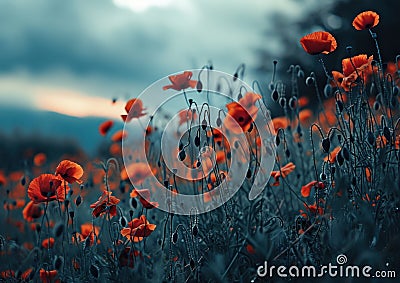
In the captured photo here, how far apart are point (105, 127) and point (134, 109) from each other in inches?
45.0

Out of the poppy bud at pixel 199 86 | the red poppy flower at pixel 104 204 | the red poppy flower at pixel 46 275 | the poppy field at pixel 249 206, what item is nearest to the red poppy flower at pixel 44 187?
the poppy field at pixel 249 206

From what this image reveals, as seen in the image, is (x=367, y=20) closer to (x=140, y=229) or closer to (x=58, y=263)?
(x=140, y=229)

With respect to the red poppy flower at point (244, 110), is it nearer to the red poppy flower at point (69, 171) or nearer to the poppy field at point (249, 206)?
the poppy field at point (249, 206)

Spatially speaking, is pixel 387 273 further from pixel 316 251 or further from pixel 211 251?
pixel 211 251

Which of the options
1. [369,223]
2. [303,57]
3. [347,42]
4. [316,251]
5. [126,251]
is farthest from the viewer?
[303,57]

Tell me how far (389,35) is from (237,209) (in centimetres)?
818

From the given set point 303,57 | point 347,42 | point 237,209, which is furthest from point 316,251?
point 303,57

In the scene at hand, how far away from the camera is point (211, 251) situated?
92.6 inches

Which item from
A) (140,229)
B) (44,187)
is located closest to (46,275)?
(44,187)

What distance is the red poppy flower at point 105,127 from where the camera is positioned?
389 centimetres
